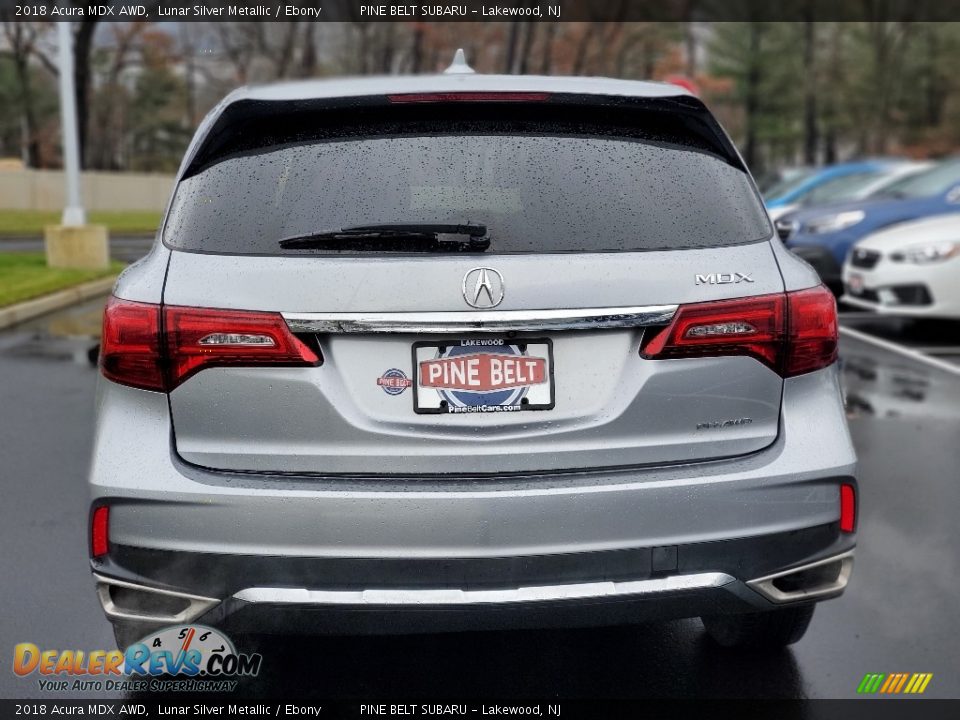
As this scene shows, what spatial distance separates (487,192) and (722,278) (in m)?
0.64

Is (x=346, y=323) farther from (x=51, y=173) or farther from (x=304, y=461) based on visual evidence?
(x=51, y=173)

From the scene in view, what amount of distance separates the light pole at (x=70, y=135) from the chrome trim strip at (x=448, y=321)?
51.2ft

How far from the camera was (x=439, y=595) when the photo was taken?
112 inches

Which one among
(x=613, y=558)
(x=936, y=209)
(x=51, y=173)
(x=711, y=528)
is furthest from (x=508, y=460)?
(x=51, y=173)

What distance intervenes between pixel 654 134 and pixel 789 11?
58.3 metres

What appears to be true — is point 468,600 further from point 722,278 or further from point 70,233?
point 70,233

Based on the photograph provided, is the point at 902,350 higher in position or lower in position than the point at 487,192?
lower

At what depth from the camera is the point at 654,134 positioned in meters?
3.33

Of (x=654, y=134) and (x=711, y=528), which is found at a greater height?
(x=654, y=134)

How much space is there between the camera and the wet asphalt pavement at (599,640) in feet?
11.5

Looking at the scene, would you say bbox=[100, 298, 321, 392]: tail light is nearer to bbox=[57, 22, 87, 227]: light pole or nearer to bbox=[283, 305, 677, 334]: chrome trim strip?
bbox=[283, 305, 677, 334]: chrome trim strip

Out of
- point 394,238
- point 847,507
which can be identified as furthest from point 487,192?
point 847,507

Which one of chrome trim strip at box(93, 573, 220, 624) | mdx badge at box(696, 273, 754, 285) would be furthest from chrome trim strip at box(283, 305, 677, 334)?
chrome trim strip at box(93, 573, 220, 624)

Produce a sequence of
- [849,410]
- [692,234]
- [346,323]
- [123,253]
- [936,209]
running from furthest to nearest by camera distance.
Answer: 1. [123,253]
2. [936,209]
3. [849,410]
4. [692,234]
5. [346,323]
